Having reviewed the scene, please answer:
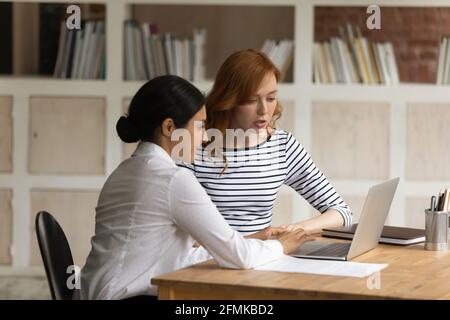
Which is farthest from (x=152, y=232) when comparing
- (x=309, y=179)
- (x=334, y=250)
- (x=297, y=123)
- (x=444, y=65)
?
(x=444, y=65)

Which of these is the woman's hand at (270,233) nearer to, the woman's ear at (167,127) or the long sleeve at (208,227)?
the long sleeve at (208,227)

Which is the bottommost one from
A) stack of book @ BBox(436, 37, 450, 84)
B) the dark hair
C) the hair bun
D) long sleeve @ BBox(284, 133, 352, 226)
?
long sleeve @ BBox(284, 133, 352, 226)

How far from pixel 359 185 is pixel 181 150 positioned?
2577 mm

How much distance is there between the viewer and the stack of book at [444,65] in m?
5.09

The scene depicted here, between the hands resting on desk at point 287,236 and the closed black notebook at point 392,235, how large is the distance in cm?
27

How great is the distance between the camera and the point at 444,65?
5094mm

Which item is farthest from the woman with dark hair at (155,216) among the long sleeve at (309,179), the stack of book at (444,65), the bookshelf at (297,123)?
the stack of book at (444,65)

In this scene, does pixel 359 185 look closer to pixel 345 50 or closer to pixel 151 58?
pixel 345 50

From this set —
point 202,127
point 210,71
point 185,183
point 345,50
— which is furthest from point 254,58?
point 210,71

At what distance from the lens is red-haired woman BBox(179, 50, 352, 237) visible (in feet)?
10.8

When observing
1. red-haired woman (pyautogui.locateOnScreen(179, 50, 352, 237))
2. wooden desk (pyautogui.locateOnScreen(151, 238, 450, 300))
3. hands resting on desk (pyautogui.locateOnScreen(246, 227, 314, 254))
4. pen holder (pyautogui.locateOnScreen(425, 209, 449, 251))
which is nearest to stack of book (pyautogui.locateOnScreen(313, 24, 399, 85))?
red-haired woman (pyautogui.locateOnScreen(179, 50, 352, 237))

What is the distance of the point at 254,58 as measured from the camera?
3.31 m

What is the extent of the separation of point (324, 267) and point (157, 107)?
66 cm

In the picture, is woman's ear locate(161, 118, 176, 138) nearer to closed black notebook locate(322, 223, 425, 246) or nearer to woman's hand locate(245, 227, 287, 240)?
woman's hand locate(245, 227, 287, 240)
